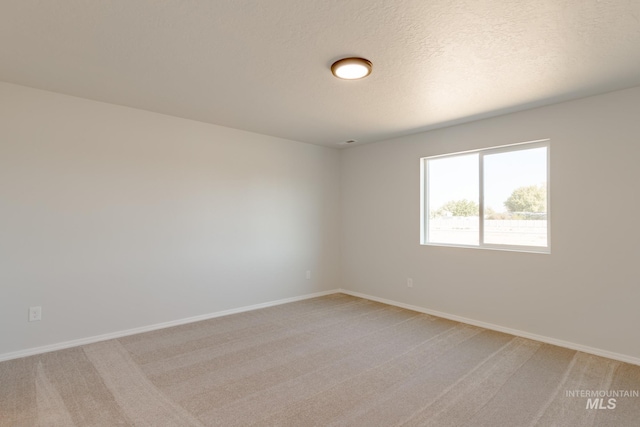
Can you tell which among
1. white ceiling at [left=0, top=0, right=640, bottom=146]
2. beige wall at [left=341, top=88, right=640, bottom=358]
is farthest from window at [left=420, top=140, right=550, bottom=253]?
white ceiling at [left=0, top=0, right=640, bottom=146]

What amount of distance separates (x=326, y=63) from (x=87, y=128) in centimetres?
257

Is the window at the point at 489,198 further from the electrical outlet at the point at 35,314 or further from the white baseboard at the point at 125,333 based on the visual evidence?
the electrical outlet at the point at 35,314

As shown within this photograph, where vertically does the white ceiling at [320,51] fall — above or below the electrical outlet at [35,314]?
above

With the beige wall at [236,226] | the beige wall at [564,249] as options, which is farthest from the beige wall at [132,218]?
the beige wall at [564,249]

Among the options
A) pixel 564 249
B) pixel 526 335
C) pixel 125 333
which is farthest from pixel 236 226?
pixel 564 249

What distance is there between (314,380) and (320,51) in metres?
2.47

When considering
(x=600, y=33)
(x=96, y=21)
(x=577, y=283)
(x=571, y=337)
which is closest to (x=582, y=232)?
(x=577, y=283)

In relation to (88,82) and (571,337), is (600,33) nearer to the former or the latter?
(571,337)

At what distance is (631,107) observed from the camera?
2.91m

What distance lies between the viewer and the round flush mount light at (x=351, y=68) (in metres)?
2.43

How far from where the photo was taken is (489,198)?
3.94 m

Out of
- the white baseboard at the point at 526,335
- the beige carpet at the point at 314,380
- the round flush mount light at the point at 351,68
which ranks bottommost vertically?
the beige carpet at the point at 314,380

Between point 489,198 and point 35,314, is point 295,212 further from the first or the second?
point 35,314

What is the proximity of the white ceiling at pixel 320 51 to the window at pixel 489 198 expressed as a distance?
2.01ft
